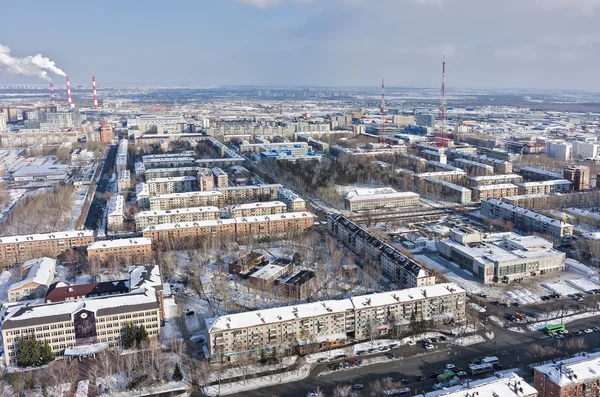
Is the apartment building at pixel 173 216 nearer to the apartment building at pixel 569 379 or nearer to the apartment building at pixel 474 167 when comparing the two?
the apartment building at pixel 569 379

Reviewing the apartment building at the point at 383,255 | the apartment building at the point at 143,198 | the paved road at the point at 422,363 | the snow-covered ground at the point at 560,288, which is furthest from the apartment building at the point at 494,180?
the apartment building at the point at 143,198

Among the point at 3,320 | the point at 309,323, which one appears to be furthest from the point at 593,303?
the point at 3,320

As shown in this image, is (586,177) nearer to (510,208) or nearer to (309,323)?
(510,208)

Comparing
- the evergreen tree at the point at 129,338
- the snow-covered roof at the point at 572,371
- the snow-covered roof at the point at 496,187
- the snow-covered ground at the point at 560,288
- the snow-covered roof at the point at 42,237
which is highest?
the snow-covered roof at the point at 496,187

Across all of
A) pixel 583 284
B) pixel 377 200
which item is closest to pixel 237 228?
pixel 377 200

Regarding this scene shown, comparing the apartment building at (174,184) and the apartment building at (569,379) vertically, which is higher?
the apartment building at (174,184)

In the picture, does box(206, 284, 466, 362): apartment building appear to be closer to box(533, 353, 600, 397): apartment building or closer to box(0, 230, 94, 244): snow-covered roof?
box(533, 353, 600, 397): apartment building

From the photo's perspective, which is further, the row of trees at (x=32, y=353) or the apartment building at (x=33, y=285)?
the apartment building at (x=33, y=285)
